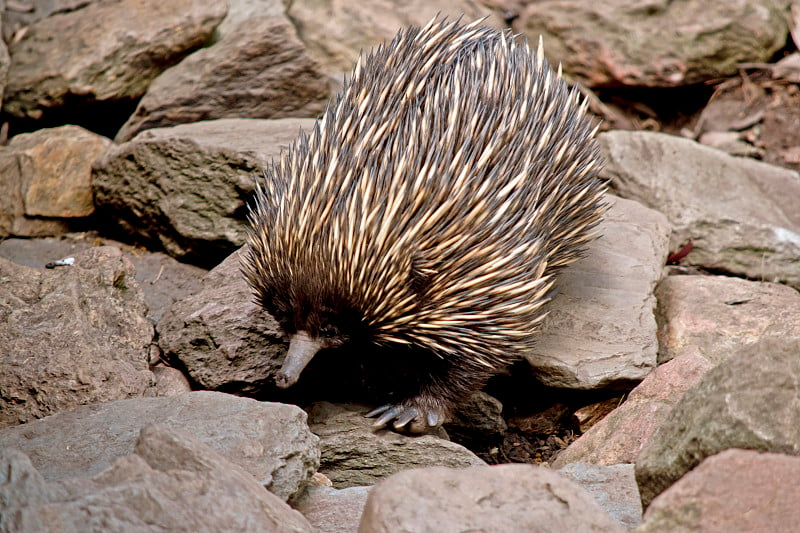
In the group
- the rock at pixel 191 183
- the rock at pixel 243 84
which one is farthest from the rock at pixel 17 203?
the rock at pixel 243 84

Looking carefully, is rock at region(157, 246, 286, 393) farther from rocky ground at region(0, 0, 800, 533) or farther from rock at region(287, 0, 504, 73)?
rock at region(287, 0, 504, 73)

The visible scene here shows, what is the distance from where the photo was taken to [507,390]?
5.19 metres

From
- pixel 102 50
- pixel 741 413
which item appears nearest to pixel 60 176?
pixel 102 50

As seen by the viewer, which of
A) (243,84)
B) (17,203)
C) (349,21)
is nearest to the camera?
(17,203)

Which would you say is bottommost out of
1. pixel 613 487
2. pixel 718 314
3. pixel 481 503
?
pixel 718 314

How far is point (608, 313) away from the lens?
16.9 feet

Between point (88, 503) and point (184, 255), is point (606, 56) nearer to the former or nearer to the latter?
point (184, 255)

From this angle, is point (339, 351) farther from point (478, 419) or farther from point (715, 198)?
point (715, 198)

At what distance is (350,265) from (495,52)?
5.18ft

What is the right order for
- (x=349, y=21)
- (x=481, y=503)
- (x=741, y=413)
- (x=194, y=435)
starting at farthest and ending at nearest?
1. (x=349, y=21)
2. (x=194, y=435)
3. (x=741, y=413)
4. (x=481, y=503)

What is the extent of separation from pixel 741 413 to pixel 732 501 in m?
0.36

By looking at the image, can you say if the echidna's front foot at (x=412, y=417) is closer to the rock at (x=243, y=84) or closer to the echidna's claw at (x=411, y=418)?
the echidna's claw at (x=411, y=418)

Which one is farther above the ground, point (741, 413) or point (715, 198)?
point (741, 413)

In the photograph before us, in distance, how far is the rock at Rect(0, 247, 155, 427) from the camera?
409 cm
